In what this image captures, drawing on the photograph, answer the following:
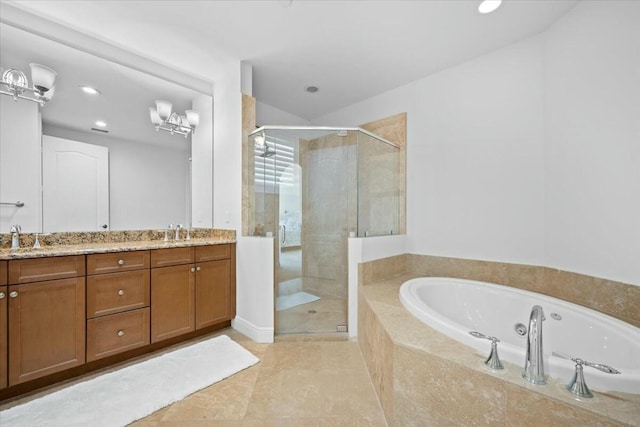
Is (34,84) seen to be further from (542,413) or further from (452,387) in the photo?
(542,413)

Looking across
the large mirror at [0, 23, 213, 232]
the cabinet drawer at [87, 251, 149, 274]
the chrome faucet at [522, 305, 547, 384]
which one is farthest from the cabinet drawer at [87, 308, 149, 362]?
the chrome faucet at [522, 305, 547, 384]

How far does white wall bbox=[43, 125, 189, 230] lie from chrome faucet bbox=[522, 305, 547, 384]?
8.96 feet

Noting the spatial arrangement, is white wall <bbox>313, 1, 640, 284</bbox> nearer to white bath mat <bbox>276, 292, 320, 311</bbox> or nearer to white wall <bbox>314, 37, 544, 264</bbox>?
white wall <bbox>314, 37, 544, 264</bbox>

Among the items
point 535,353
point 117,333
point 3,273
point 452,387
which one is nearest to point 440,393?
point 452,387

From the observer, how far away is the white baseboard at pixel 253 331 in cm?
213

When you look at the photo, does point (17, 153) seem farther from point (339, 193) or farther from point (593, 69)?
point (593, 69)

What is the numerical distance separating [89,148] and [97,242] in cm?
78

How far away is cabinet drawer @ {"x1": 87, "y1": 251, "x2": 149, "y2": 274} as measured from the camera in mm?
1648

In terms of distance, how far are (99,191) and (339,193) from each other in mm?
2138

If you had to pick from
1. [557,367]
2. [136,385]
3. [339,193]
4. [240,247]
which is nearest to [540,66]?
[339,193]

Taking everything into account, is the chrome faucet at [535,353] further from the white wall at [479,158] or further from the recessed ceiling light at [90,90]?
the recessed ceiling light at [90,90]

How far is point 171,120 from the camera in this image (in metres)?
2.46

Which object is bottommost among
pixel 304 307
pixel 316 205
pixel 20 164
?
pixel 304 307

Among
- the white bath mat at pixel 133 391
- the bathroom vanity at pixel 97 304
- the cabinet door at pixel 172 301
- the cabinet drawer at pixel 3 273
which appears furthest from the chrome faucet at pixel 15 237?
the white bath mat at pixel 133 391
